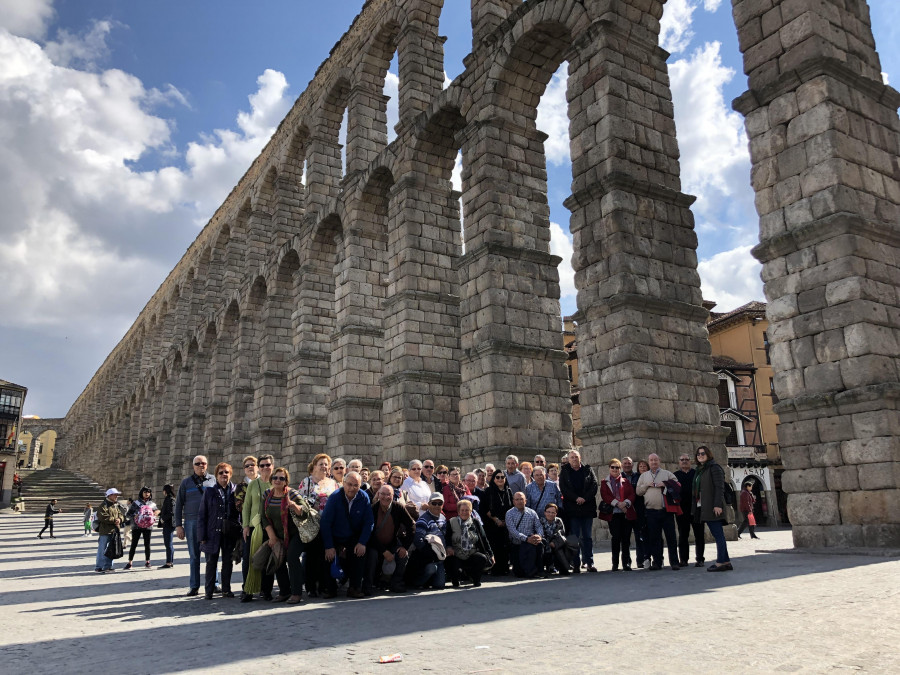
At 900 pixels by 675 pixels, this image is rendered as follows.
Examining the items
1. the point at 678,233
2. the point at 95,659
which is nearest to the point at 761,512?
the point at 678,233

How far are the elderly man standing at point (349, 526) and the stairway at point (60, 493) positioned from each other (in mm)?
38137

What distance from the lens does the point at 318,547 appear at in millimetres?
6617

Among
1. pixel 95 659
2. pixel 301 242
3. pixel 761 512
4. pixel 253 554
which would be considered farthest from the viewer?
pixel 761 512

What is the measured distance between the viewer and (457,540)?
718 cm

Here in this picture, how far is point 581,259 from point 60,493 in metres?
46.2

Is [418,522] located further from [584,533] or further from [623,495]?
[623,495]

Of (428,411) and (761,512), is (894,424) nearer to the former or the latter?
(428,411)

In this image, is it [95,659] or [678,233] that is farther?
[678,233]

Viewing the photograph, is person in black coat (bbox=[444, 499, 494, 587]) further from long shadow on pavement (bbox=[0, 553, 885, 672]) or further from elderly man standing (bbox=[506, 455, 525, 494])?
elderly man standing (bbox=[506, 455, 525, 494])

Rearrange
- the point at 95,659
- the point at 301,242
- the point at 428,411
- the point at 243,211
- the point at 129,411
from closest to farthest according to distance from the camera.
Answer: the point at 95,659 → the point at 428,411 → the point at 301,242 → the point at 243,211 → the point at 129,411

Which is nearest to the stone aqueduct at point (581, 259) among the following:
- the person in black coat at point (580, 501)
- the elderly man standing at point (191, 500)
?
the person in black coat at point (580, 501)

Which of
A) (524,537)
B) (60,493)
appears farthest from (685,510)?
(60,493)

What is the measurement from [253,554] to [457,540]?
2.08 meters

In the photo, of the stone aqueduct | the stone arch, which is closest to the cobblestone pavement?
the stone aqueduct
